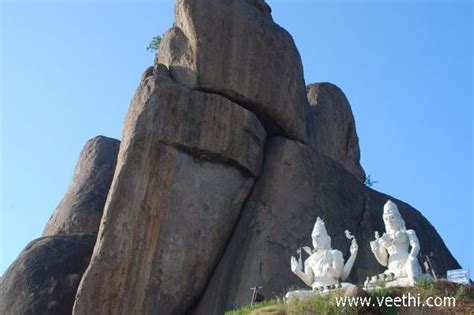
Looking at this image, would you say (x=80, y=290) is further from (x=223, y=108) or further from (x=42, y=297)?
(x=223, y=108)

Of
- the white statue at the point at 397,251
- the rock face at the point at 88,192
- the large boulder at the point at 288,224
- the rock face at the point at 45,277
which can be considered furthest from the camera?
the rock face at the point at 88,192

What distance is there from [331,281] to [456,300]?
2848mm

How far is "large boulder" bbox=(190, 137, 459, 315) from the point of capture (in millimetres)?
17750

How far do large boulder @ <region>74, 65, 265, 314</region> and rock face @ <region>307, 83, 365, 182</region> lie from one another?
15.1ft

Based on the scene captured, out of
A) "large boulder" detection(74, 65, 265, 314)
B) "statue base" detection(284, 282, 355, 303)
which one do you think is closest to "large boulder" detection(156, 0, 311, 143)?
"large boulder" detection(74, 65, 265, 314)

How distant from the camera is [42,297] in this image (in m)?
17.6

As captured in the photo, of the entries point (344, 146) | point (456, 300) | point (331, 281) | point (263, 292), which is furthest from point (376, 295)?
point (344, 146)

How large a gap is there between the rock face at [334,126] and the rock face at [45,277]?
8819mm

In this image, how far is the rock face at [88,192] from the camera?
2148 cm

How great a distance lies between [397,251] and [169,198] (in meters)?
6.67

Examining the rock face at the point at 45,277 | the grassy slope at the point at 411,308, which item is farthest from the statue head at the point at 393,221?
the rock face at the point at 45,277

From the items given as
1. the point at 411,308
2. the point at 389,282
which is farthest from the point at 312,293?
the point at 411,308

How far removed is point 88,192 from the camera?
73.7ft

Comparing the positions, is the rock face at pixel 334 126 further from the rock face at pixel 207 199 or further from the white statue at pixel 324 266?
the white statue at pixel 324 266
